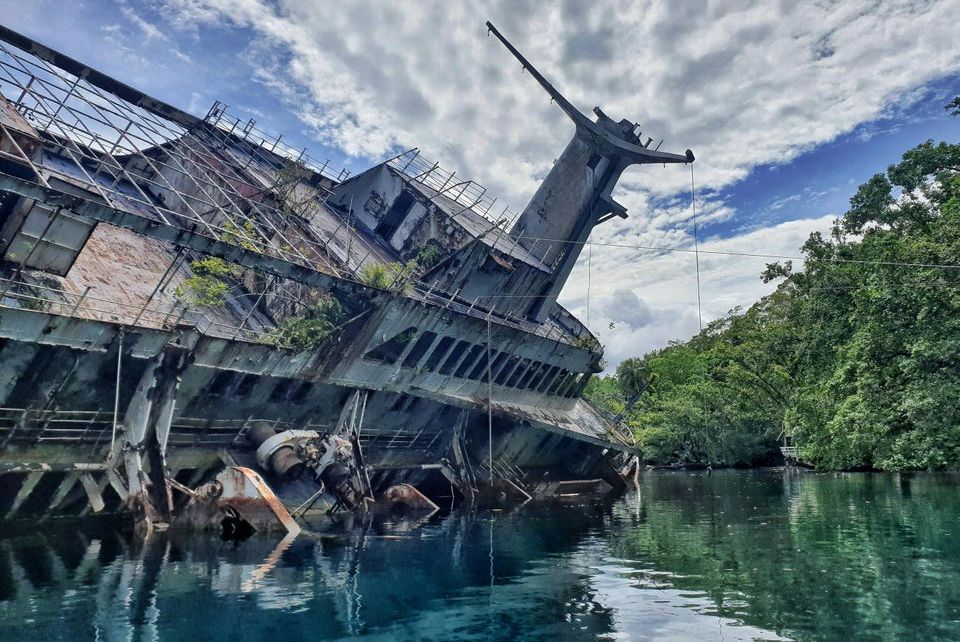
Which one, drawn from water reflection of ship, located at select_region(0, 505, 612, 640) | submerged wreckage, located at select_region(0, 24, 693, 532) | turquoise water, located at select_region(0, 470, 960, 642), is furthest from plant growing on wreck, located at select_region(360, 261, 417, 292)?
water reflection of ship, located at select_region(0, 505, 612, 640)

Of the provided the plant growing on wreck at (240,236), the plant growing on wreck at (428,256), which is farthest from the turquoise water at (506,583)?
the plant growing on wreck at (428,256)

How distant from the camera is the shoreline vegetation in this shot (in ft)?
76.2

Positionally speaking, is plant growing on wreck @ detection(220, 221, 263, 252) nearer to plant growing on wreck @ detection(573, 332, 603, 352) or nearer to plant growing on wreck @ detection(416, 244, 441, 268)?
plant growing on wreck @ detection(416, 244, 441, 268)

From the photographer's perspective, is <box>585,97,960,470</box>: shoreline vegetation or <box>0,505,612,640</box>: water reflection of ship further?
<box>585,97,960,470</box>: shoreline vegetation

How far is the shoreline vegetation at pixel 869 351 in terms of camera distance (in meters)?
23.2

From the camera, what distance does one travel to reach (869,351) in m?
25.8

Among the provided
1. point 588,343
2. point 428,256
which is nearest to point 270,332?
point 428,256

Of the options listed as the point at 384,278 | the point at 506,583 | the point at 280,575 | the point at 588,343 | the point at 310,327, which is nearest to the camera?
the point at 506,583

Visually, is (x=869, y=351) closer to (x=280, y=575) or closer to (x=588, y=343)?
(x=588, y=343)

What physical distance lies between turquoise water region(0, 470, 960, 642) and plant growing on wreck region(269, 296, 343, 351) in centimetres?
662

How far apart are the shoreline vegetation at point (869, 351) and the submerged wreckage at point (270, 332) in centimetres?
1135

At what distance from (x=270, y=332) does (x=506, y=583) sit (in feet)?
48.1

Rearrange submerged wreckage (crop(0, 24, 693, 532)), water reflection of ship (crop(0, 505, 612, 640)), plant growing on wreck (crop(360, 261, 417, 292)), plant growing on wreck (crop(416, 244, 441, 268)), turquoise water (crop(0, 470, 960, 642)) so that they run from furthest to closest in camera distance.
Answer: plant growing on wreck (crop(416, 244, 441, 268)) → plant growing on wreck (crop(360, 261, 417, 292)) → submerged wreckage (crop(0, 24, 693, 532)) → water reflection of ship (crop(0, 505, 612, 640)) → turquoise water (crop(0, 470, 960, 642))

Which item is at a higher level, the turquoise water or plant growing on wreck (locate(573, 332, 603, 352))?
plant growing on wreck (locate(573, 332, 603, 352))
